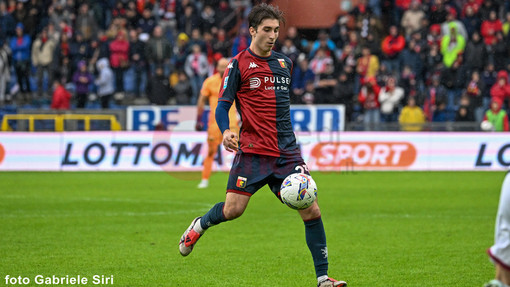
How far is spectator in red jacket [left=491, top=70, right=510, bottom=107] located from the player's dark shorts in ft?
57.9

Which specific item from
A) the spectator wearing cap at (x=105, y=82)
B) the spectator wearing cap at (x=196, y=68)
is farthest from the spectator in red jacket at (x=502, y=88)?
the spectator wearing cap at (x=105, y=82)

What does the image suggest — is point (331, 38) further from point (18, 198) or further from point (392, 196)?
point (18, 198)

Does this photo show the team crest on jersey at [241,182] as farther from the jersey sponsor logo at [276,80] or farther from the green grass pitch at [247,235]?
the green grass pitch at [247,235]

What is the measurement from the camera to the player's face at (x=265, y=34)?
6672 millimetres

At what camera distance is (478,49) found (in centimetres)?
2366

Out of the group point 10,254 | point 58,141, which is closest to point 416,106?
point 58,141

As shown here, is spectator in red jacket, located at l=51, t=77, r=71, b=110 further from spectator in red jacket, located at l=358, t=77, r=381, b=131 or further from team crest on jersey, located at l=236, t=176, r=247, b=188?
team crest on jersey, located at l=236, t=176, r=247, b=188

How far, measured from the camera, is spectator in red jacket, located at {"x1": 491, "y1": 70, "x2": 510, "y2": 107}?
2289 centimetres

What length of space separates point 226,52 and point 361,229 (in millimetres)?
14739

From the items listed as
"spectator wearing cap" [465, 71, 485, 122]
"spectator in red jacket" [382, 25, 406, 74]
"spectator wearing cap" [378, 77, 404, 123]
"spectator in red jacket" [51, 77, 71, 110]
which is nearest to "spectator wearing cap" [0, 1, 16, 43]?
"spectator in red jacket" [51, 77, 71, 110]

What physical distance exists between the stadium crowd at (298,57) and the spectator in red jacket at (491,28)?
31mm

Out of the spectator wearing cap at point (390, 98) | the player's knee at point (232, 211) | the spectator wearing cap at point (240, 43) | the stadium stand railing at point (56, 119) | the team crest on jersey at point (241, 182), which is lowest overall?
the stadium stand railing at point (56, 119)

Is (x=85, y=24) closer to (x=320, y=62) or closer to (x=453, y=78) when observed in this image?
(x=320, y=62)

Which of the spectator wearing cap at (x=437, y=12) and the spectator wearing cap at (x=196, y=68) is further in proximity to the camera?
the spectator wearing cap at (x=437, y=12)
